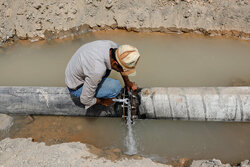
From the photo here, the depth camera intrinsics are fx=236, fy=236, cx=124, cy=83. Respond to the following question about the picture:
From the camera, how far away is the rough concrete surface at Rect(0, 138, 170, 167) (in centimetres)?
350

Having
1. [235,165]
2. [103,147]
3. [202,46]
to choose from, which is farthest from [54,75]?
[235,165]

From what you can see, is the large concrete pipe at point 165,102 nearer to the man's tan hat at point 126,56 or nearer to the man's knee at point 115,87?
the man's knee at point 115,87

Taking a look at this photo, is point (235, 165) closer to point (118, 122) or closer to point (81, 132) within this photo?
point (118, 122)

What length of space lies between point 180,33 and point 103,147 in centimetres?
378

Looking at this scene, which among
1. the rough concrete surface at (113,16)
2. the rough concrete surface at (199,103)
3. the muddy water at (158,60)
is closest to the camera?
the rough concrete surface at (199,103)

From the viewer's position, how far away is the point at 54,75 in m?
5.48

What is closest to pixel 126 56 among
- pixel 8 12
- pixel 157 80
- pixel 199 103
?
pixel 199 103

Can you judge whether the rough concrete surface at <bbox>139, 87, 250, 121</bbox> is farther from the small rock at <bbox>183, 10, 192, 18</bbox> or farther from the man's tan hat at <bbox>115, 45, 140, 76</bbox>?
the small rock at <bbox>183, 10, 192, 18</bbox>

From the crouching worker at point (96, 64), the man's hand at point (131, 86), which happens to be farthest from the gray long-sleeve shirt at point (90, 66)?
the man's hand at point (131, 86)

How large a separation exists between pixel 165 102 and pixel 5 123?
3037mm

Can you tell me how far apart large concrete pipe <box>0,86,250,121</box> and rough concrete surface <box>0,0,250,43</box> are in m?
2.72

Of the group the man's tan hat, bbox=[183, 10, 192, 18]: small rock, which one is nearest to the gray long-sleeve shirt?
the man's tan hat

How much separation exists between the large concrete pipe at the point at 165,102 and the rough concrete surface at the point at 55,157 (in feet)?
2.38

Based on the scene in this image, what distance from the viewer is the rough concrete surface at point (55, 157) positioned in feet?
11.5
